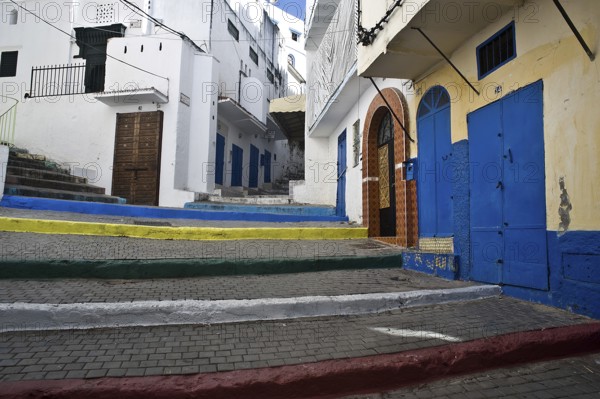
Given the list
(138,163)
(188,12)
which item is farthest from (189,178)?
(188,12)

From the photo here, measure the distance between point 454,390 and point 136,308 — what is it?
2677 mm

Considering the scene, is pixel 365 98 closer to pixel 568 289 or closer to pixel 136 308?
pixel 568 289

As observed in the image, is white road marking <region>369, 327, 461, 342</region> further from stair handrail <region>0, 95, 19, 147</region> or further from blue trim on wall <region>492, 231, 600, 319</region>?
stair handrail <region>0, 95, 19, 147</region>

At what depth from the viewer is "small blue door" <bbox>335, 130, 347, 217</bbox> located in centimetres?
1082

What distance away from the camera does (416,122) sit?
6195mm

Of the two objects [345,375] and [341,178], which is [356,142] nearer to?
[341,178]

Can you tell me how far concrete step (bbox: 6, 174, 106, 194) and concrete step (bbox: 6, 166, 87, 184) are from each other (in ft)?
0.98

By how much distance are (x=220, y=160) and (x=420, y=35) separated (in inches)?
449

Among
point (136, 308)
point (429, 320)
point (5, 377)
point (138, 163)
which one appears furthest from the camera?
point (138, 163)

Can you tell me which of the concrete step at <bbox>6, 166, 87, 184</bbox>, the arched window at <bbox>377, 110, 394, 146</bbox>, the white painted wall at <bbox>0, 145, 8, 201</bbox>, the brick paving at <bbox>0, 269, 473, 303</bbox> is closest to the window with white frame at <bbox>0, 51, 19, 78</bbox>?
the concrete step at <bbox>6, 166, 87, 184</bbox>

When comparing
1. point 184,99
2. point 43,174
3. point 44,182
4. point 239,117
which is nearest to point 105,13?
point 184,99

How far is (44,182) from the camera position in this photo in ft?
33.0

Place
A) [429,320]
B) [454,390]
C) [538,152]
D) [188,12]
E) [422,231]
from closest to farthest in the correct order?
1. [454,390]
2. [429,320]
3. [538,152]
4. [422,231]
5. [188,12]

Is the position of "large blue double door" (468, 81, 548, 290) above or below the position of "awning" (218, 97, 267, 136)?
below
